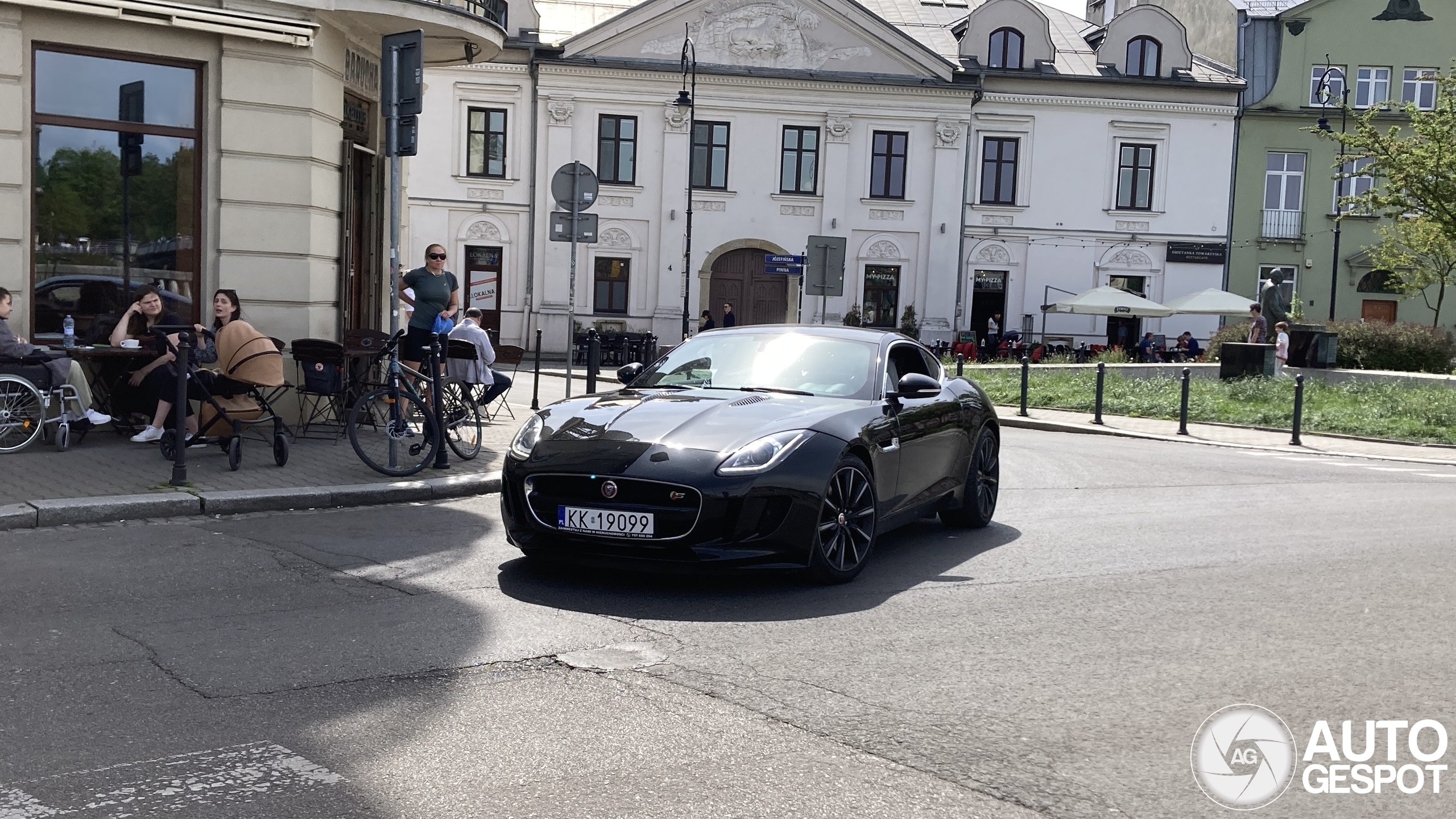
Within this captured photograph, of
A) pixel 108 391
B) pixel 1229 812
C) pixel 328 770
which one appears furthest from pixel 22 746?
pixel 108 391

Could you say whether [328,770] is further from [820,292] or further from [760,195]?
[760,195]

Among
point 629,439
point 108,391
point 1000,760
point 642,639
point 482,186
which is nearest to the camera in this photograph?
point 1000,760

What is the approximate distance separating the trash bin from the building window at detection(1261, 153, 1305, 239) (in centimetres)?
2215

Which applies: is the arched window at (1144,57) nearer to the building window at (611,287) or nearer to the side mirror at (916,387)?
the building window at (611,287)

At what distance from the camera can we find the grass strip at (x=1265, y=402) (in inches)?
773

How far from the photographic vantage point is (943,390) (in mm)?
8977

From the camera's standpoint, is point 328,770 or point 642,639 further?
point 642,639

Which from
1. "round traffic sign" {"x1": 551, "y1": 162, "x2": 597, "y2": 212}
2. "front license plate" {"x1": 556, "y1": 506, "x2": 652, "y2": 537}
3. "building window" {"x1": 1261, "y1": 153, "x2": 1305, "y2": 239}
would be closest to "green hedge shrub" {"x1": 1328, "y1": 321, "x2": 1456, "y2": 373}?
"building window" {"x1": 1261, "y1": 153, "x2": 1305, "y2": 239}

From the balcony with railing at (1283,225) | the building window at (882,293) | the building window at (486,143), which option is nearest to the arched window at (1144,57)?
the balcony with railing at (1283,225)

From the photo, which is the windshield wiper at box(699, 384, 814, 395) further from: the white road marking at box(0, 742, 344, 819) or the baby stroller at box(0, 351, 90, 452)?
the baby stroller at box(0, 351, 90, 452)

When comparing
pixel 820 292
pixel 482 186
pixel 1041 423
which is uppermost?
pixel 482 186

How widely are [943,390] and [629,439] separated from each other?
9.15ft

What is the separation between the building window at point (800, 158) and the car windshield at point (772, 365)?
1368 inches

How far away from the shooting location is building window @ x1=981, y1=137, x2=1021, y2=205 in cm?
4431
